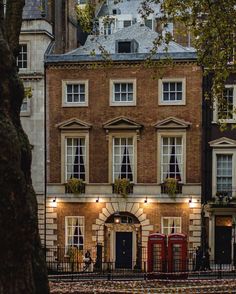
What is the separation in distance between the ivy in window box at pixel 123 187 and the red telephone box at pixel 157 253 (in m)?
6.73

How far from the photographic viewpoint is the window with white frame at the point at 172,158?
1528 inches

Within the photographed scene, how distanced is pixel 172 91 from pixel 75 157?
20.5ft

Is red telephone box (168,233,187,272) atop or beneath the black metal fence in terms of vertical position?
atop

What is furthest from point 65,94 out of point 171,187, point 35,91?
point 171,187

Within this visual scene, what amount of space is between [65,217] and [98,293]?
1680cm

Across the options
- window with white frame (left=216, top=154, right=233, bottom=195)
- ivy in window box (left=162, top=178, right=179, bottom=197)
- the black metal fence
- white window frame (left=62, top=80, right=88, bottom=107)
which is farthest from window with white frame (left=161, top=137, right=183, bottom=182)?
white window frame (left=62, top=80, right=88, bottom=107)

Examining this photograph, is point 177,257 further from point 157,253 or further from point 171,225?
point 171,225

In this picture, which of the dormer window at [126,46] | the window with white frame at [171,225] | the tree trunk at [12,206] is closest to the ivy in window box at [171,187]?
the window with white frame at [171,225]

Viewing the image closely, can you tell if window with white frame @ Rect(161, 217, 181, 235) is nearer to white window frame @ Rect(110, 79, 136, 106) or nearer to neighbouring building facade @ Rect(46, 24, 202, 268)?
neighbouring building facade @ Rect(46, 24, 202, 268)

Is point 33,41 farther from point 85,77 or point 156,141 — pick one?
point 156,141

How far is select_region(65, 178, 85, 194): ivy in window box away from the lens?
1539 inches

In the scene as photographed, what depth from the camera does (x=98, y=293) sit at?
2295 cm

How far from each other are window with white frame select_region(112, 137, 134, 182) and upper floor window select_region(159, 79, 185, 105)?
278cm

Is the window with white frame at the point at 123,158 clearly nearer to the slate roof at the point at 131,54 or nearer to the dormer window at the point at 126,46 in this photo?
the slate roof at the point at 131,54
